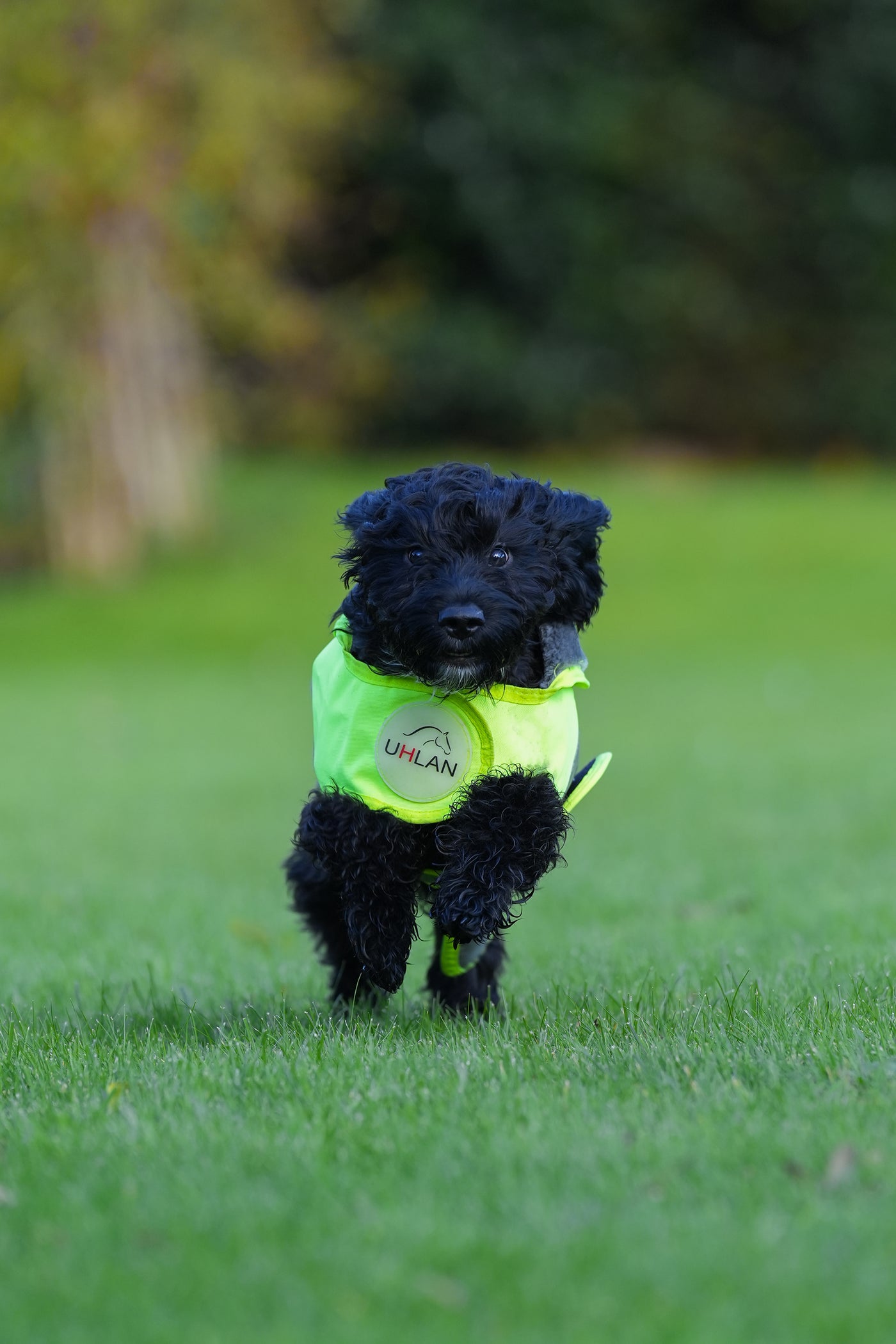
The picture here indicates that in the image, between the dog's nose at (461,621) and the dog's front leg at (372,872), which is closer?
the dog's nose at (461,621)

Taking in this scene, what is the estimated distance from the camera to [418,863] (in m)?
4.66

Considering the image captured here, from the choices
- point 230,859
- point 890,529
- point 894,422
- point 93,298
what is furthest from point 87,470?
point 894,422

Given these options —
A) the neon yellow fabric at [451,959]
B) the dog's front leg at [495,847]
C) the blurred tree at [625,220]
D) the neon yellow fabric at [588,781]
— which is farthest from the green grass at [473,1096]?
the blurred tree at [625,220]

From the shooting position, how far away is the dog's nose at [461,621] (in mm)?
4238

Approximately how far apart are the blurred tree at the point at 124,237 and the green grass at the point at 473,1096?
16.3 metres

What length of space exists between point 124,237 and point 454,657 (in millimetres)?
26025

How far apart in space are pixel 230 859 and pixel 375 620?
6.22 m

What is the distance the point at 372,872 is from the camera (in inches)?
176

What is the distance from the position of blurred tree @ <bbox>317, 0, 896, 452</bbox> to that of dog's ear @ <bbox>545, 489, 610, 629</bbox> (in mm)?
34785

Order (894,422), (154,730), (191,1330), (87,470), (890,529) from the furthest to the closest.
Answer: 1. (894,422)
2. (890,529)
3. (87,470)
4. (154,730)
5. (191,1330)

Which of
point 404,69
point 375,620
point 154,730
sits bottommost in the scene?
point 154,730

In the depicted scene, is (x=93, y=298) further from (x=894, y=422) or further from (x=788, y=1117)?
(x=788, y=1117)

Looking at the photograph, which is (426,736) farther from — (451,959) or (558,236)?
(558,236)

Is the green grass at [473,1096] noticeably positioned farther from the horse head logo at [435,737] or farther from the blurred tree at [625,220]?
the blurred tree at [625,220]
